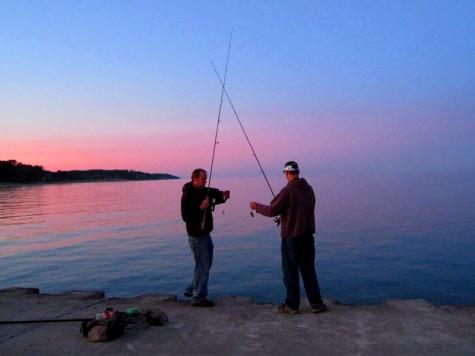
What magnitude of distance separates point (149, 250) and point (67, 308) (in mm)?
10402

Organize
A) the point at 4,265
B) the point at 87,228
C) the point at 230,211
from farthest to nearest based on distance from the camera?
the point at 230,211, the point at 87,228, the point at 4,265

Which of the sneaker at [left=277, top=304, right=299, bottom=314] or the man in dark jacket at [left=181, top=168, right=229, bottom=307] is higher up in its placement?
the man in dark jacket at [left=181, top=168, right=229, bottom=307]

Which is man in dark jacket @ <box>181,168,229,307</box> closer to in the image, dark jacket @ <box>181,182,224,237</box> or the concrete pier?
dark jacket @ <box>181,182,224,237</box>

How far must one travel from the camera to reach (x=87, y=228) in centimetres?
2505

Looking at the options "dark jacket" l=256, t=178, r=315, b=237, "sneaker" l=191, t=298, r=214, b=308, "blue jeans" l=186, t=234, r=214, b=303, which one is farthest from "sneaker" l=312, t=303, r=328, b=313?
"blue jeans" l=186, t=234, r=214, b=303

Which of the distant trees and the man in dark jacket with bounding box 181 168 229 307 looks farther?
the distant trees

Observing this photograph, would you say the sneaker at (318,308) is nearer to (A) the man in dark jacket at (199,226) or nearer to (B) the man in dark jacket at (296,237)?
(B) the man in dark jacket at (296,237)

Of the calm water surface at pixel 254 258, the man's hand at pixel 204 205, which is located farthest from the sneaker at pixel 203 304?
the calm water surface at pixel 254 258

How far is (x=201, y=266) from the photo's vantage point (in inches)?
265

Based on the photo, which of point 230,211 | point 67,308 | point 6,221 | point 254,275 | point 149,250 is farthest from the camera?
point 230,211

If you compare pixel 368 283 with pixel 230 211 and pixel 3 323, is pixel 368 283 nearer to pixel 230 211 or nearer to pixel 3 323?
pixel 3 323

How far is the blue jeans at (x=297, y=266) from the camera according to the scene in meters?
6.05

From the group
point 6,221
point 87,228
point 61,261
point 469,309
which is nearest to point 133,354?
point 469,309

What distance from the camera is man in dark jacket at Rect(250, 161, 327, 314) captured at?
19.9 feet
